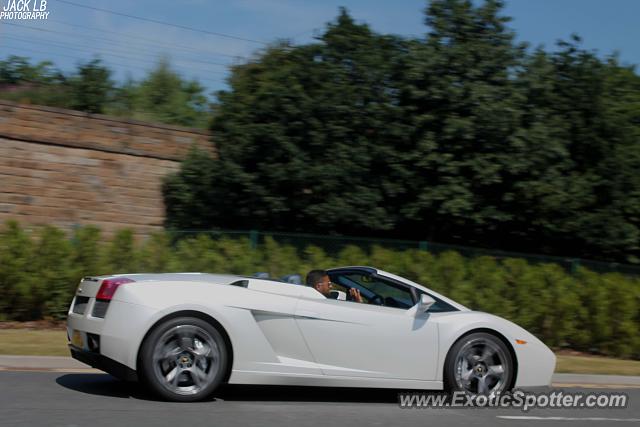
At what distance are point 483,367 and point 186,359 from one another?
9.79 feet

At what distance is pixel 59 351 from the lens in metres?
10.0

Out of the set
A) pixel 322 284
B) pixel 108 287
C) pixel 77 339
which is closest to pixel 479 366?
pixel 322 284

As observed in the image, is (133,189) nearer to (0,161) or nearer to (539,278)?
(0,161)

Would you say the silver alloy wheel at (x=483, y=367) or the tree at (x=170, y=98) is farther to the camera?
the tree at (x=170, y=98)

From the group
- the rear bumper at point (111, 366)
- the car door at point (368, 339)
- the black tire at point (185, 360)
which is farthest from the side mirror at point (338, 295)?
the rear bumper at point (111, 366)

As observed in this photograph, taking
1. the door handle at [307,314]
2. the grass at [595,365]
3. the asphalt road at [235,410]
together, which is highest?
the door handle at [307,314]

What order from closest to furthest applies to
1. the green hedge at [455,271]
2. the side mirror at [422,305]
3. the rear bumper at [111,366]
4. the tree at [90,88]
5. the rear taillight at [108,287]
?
the rear bumper at [111,366]
the rear taillight at [108,287]
the side mirror at [422,305]
the green hedge at [455,271]
the tree at [90,88]

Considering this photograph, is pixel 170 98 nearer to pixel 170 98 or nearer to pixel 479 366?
pixel 170 98

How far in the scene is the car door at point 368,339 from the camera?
7.46m

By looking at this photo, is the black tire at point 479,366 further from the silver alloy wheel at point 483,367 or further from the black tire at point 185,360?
the black tire at point 185,360

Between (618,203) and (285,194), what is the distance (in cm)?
732

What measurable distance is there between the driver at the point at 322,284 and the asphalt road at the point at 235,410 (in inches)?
40.3

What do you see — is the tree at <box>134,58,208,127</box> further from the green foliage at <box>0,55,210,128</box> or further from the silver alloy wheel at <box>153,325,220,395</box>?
Answer: the silver alloy wheel at <box>153,325,220,395</box>

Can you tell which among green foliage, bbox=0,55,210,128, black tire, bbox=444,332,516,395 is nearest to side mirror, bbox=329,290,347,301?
black tire, bbox=444,332,516,395
